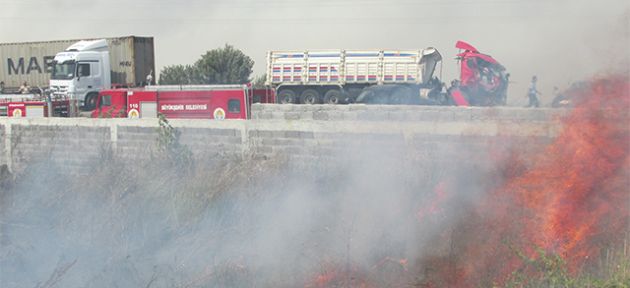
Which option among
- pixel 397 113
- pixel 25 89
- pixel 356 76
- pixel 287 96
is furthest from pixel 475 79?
pixel 25 89

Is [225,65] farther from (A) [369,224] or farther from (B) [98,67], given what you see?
(A) [369,224]

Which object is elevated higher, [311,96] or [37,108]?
[311,96]

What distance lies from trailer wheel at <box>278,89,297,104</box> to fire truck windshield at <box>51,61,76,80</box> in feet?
35.3

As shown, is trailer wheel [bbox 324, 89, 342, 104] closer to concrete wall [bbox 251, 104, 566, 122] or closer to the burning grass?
concrete wall [bbox 251, 104, 566, 122]

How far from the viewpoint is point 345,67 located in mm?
22641

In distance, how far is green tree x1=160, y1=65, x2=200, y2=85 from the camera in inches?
1708

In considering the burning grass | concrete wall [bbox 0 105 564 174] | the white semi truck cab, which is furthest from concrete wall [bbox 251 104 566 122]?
the white semi truck cab

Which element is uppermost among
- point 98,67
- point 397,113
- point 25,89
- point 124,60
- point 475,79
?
point 124,60

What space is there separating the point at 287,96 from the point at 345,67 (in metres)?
2.44

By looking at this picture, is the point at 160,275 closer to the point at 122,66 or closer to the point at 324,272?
the point at 324,272

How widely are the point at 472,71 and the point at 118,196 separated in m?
10.2

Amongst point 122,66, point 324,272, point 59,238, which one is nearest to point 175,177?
point 59,238

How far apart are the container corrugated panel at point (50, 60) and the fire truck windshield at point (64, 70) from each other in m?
2.56

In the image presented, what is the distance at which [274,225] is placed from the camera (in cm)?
1145
